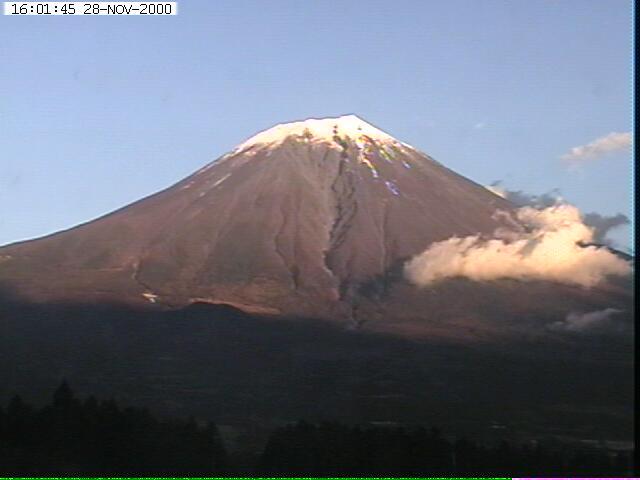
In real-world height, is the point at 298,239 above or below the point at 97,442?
above

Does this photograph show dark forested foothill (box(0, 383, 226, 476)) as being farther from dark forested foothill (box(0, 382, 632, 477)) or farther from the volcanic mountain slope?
the volcanic mountain slope

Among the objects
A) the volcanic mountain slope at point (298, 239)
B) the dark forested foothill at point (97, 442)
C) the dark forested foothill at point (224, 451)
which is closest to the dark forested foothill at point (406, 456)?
the dark forested foothill at point (224, 451)

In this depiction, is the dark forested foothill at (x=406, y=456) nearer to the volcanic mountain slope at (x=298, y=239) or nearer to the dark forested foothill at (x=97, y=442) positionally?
the dark forested foothill at (x=97, y=442)

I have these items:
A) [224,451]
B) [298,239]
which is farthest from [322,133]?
[224,451]

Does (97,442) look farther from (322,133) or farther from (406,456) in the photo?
(322,133)

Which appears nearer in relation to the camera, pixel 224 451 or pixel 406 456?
pixel 406 456

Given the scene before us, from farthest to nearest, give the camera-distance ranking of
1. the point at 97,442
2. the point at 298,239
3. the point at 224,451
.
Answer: the point at 298,239
the point at 224,451
the point at 97,442
